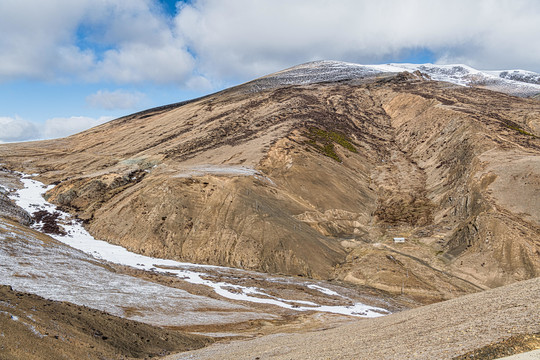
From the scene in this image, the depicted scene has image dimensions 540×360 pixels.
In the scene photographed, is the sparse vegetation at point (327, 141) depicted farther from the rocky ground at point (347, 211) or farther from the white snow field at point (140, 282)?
the white snow field at point (140, 282)

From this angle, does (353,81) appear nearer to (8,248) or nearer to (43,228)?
(43,228)

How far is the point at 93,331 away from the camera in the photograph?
1886 cm

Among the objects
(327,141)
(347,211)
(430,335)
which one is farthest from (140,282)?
(327,141)

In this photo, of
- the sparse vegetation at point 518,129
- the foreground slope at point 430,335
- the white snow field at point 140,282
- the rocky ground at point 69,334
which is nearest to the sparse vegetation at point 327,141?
the sparse vegetation at point 518,129

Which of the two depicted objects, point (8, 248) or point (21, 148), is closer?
point (8, 248)

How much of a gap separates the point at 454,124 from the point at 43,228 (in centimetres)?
7950

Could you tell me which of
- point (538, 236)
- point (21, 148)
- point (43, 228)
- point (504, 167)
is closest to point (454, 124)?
point (504, 167)

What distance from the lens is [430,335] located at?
14781 mm

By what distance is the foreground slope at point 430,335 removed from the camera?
12891mm

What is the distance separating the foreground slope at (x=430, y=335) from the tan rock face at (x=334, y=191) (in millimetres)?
28008

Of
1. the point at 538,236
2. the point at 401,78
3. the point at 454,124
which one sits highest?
the point at 401,78

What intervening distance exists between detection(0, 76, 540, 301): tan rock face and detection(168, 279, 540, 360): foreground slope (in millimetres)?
28008

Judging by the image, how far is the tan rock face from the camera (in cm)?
4900

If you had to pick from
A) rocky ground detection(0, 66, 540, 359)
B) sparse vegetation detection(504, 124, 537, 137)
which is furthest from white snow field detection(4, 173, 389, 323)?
sparse vegetation detection(504, 124, 537, 137)
